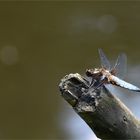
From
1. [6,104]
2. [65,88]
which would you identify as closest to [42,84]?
[6,104]

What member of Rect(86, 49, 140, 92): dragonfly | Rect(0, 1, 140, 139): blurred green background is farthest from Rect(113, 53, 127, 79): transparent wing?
Rect(0, 1, 140, 139): blurred green background

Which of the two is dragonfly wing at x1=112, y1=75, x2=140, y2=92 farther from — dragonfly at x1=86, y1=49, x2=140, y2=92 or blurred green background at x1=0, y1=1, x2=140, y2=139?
blurred green background at x1=0, y1=1, x2=140, y2=139

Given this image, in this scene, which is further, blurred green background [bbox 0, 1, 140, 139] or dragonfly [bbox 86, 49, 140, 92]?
blurred green background [bbox 0, 1, 140, 139]

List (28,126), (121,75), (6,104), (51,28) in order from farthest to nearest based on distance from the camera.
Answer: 1. (51,28)
2. (6,104)
3. (28,126)
4. (121,75)

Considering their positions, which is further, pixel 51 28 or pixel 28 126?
pixel 51 28

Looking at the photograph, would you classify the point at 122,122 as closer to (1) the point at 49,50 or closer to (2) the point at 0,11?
(1) the point at 49,50

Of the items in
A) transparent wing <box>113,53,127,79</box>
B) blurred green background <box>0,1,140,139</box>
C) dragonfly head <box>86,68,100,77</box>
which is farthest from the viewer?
blurred green background <box>0,1,140,139</box>

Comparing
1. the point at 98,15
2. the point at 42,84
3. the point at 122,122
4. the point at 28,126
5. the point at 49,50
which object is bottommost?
the point at 122,122
